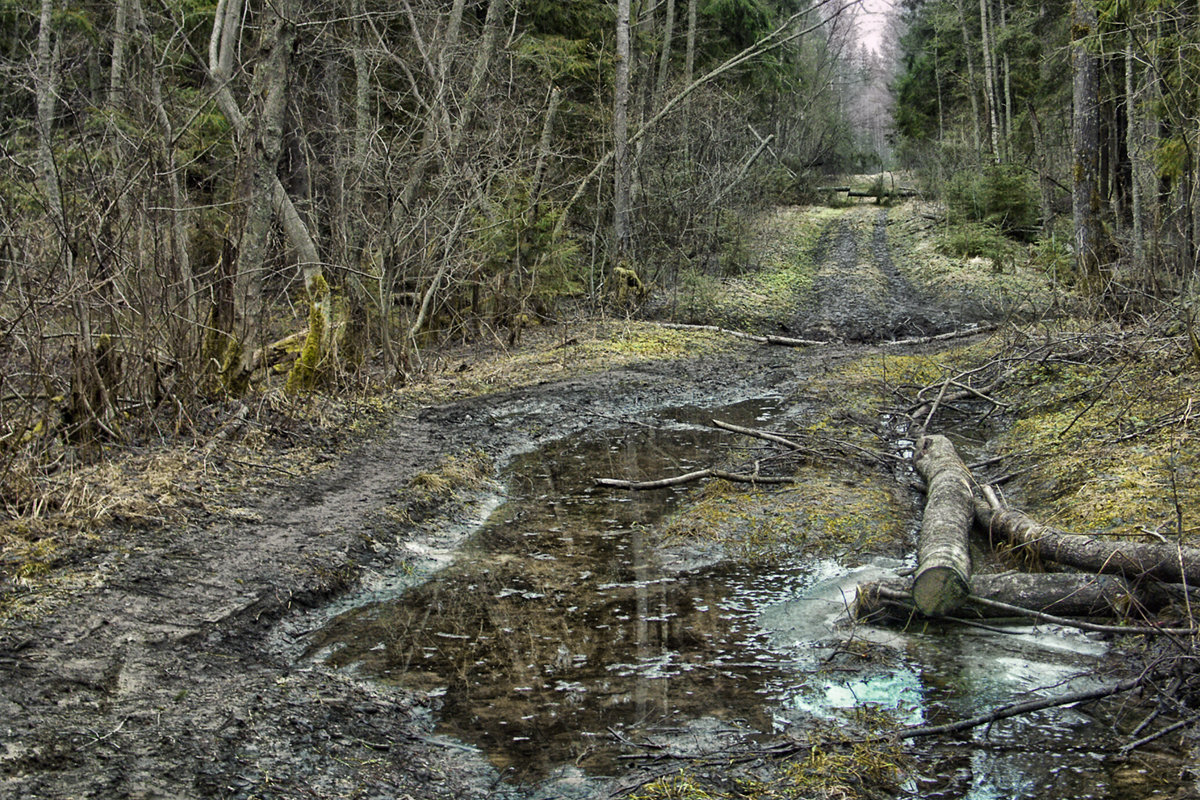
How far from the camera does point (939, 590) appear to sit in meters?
5.67

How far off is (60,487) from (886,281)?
23.1 m

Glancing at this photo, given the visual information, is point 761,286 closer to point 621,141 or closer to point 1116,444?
point 621,141

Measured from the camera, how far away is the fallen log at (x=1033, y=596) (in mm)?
5434

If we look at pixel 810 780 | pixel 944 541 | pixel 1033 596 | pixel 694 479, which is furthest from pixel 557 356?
pixel 810 780

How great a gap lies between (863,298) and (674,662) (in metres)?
19.8

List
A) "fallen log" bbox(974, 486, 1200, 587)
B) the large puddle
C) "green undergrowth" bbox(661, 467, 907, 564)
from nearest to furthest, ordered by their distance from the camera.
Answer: the large puddle
"fallen log" bbox(974, 486, 1200, 587)
"green undergrowth" bbox(661, 467, 907, 564)

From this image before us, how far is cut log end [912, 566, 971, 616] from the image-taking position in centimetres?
564

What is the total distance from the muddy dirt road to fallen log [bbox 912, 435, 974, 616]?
2944mm

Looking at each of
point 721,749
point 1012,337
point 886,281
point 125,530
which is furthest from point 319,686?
point 886,281

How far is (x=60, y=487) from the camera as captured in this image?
6559 mm

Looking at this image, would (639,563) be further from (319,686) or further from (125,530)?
(125,530)

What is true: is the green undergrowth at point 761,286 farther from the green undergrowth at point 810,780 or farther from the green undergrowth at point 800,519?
the green undergrowth at point 810,780

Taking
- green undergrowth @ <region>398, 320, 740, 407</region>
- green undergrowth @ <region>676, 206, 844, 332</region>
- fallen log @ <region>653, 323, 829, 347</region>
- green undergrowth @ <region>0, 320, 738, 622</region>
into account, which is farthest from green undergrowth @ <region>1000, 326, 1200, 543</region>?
green undergrowth @ <region>676, 206, 844, 332</region>

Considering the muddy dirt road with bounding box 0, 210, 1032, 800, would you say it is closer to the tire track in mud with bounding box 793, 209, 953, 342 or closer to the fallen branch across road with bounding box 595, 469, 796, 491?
the fallen branch across road with bounding box 595, 469, 796, 491
